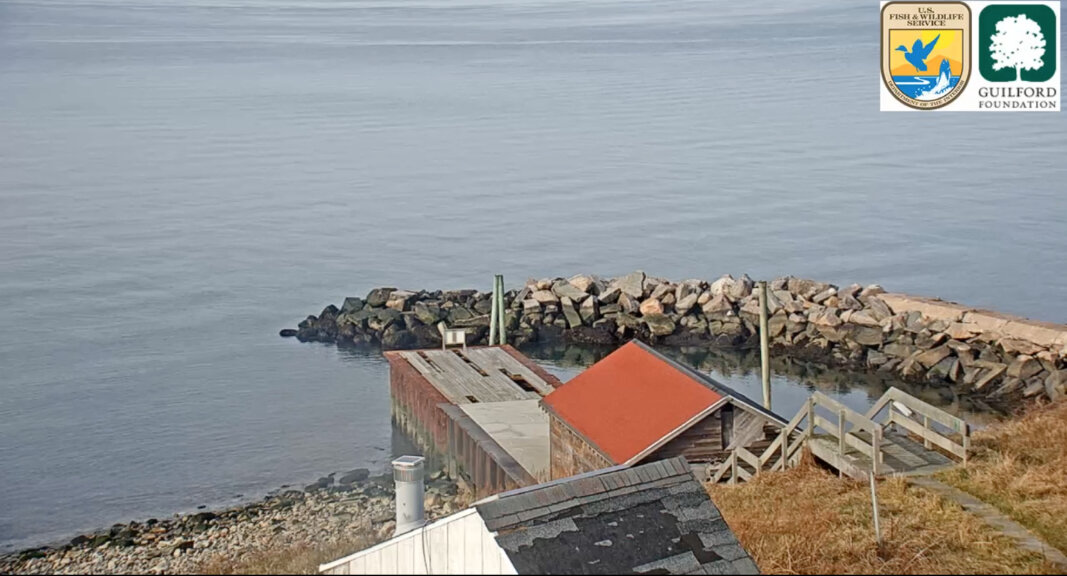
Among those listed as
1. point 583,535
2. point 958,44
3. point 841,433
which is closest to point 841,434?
point 841,433

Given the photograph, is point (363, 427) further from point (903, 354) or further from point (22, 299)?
point (22, 299)

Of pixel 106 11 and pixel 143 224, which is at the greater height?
pixel 106 11

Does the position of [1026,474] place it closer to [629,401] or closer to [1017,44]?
[629,401]

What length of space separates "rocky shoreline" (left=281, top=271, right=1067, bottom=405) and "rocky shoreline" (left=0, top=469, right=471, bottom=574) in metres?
11.3

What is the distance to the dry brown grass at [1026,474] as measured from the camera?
12.1 meters

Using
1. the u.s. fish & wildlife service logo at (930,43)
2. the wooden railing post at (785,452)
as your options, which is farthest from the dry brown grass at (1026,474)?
the u.s. fish & wildlife service logo at (930,43)

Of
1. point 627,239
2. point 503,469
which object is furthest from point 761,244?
point 503,469

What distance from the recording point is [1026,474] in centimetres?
1316

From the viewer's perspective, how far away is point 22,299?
1489 inches

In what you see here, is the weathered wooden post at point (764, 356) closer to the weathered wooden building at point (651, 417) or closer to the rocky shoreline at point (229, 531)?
the rocky shoreline at point (229, 531)

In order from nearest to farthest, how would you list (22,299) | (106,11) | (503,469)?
(503,469) → (22,299) → (106,11)

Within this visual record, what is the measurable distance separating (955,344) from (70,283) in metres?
24.6

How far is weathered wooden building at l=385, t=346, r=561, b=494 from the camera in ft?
62.5

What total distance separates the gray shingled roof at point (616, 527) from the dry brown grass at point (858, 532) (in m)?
2.38
